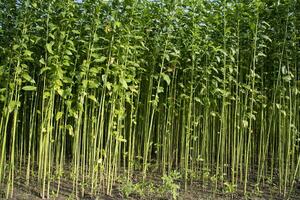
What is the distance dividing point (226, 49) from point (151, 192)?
2107 millimetres

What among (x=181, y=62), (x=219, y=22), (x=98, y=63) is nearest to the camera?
(x=98, y=63)

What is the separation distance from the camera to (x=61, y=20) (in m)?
4.82

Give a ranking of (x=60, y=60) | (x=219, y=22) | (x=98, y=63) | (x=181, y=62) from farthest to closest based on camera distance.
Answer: (x=181, y=62) → (x=219, y=22) → (x=98, y=63) → (x=60, y=60)

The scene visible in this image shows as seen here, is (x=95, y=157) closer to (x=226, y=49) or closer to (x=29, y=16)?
(x=29, y=16)

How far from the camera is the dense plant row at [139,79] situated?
4.80m

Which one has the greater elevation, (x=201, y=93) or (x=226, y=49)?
(x=226, y=49)

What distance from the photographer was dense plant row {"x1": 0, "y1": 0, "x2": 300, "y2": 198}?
480 centimetres

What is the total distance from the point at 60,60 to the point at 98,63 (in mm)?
569

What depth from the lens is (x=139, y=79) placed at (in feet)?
18.8

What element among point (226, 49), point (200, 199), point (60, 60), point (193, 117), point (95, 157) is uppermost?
point (226, 49)

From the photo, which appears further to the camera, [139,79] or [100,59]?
[139,79]

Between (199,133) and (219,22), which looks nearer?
(219,22)

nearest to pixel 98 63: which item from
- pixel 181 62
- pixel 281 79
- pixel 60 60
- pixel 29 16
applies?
pixel 60 60

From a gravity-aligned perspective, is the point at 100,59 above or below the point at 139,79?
above
